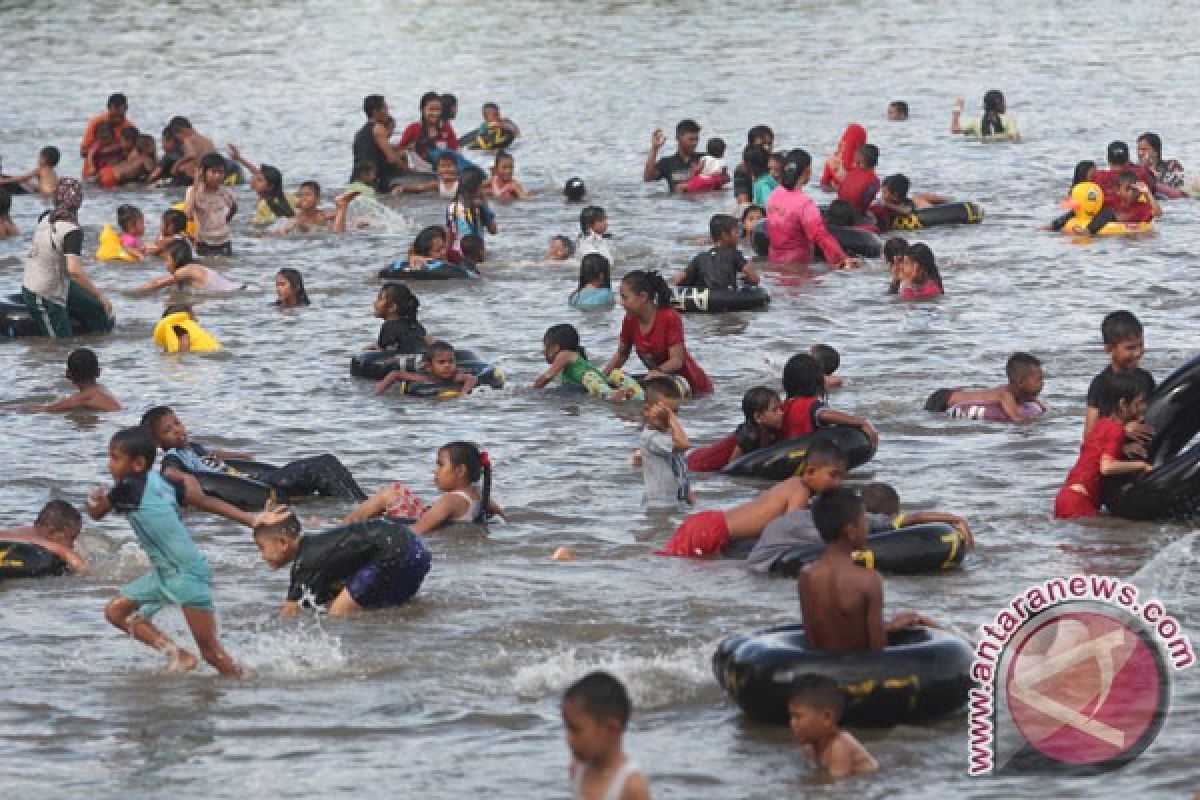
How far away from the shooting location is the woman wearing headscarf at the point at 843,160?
27438 millimetres

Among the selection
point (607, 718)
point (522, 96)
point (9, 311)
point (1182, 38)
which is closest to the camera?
point (607, 718)

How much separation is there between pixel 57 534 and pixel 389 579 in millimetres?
2240

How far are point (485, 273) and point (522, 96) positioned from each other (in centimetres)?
1598

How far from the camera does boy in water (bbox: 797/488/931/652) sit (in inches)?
390

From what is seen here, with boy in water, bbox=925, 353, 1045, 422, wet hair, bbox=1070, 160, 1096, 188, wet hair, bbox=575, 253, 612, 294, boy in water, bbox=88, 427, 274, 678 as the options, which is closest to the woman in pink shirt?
wet hair, bbox=575, 253, 612, 294

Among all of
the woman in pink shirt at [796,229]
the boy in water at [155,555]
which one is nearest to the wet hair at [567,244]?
A: the woman in pink shirt at [796,229]

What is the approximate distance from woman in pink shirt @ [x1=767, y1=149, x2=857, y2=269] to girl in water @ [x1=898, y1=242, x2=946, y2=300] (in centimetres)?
163

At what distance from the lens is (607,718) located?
24.3 feet

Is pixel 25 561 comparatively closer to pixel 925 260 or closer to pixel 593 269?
pixel 593 269

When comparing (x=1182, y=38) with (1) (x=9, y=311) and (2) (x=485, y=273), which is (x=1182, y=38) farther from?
(1) (x=9, y=311)

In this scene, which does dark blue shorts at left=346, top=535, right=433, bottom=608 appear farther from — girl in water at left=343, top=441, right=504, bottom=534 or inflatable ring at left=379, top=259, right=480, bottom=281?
Answer: inflatable ring at left=379, top=259, right=480, bottom=281

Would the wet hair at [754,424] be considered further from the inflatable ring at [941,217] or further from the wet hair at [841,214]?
the inflatable ring at [941,217]

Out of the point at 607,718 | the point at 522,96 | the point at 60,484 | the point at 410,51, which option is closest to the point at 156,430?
the point at 60,484

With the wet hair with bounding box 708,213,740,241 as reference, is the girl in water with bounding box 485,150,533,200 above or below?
above
